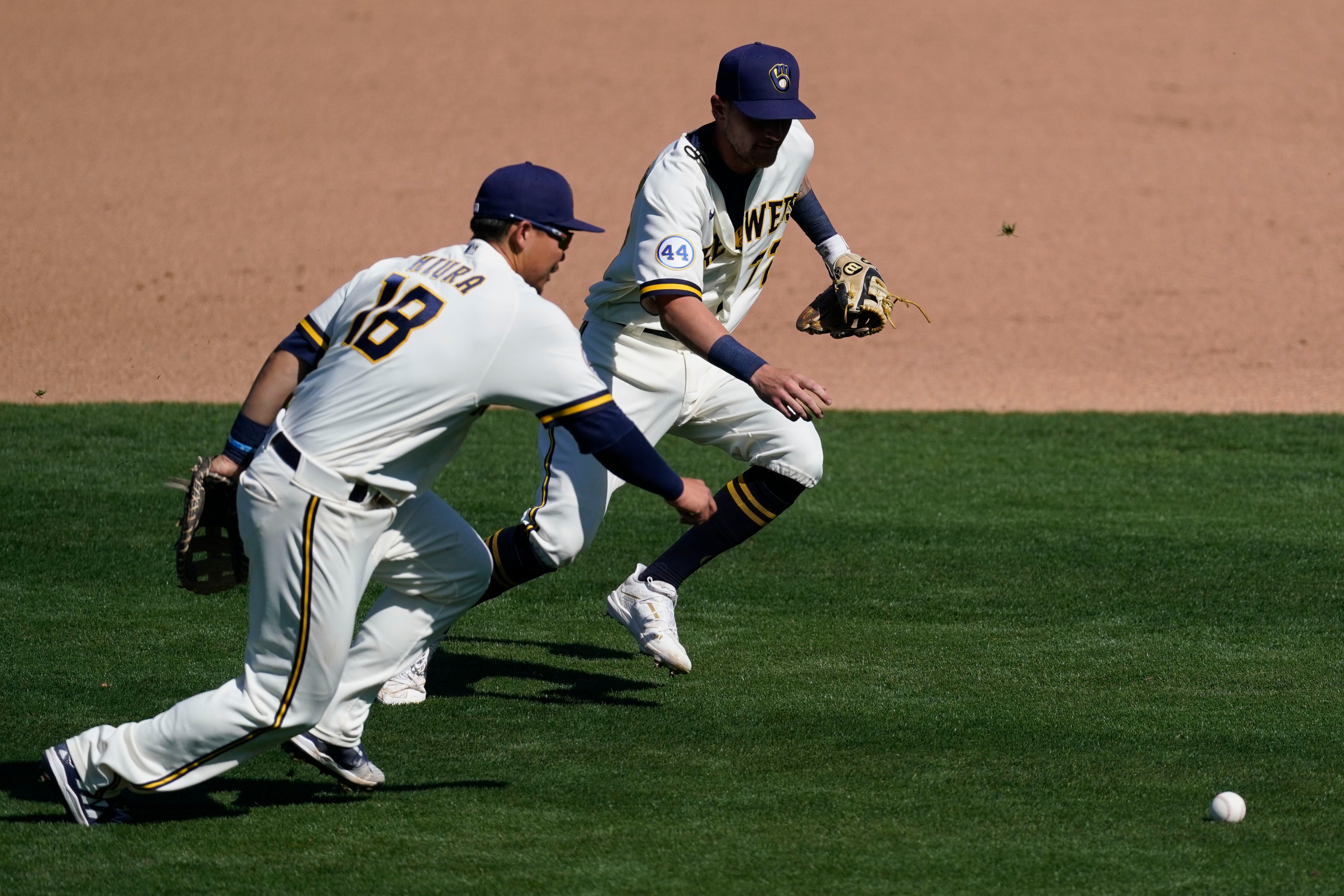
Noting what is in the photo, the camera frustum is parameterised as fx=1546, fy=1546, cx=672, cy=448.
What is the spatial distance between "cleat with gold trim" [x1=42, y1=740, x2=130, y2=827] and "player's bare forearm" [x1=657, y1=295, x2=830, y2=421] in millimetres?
2201

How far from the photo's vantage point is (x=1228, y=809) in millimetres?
3932

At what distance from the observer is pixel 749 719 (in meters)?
4.94

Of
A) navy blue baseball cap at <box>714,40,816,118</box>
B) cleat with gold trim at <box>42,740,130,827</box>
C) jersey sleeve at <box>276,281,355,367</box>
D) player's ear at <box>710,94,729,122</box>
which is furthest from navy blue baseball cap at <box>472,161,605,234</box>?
cleat with gold trim at <box>42,740,130,827</box>

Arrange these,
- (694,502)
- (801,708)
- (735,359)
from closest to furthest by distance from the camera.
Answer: (694,502) → (735,359) → (801,708)

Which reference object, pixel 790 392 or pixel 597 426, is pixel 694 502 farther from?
pixel 790 392

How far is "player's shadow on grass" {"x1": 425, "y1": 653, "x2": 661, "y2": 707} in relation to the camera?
17.3 ft

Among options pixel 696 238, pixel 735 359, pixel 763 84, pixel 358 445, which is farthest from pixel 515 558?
pixel 763 84

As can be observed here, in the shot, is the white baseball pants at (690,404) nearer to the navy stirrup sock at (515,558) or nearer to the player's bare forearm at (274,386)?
the navy stirrup sock at (515,558)

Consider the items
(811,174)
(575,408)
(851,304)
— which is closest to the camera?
(575,408)

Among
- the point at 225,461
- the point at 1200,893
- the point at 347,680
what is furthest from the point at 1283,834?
the point at 225,461

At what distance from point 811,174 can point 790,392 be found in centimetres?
1418

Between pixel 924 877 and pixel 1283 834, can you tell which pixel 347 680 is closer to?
pixel 924 877

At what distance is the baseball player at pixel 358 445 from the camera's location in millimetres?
3746

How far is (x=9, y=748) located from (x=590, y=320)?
238 centimetres
